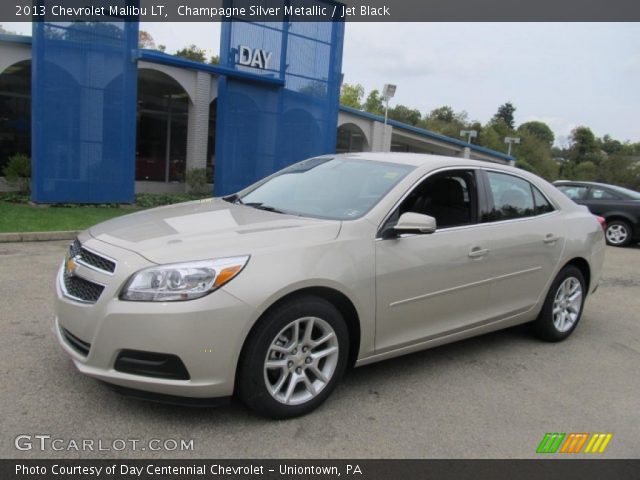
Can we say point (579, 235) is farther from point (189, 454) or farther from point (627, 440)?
point (189, 454)

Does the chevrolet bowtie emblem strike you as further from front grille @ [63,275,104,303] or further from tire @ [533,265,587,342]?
tire @ [533,265,587,342]

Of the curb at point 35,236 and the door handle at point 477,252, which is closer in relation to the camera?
the door handle at point 477,252

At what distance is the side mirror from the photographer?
348 cm

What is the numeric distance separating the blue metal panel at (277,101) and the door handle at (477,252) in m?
11.7

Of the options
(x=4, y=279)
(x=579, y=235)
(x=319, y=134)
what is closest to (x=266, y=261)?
(x=579, y=235)

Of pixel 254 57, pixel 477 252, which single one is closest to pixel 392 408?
pixel 477 252

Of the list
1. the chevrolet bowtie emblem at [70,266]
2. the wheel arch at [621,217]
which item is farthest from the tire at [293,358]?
the wheel arch at [621,217]

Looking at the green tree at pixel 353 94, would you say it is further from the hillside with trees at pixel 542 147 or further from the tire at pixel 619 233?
the tire at pixel 619 233

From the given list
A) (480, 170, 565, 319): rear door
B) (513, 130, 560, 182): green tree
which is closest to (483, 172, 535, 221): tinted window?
(480, 170, 565, 319): rear door

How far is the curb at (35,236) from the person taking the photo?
27.1 ft

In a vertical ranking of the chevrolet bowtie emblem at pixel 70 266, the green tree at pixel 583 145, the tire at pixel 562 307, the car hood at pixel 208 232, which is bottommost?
the tire at pixel 562 307

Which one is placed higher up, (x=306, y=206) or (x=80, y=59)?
(x=80, y=59)

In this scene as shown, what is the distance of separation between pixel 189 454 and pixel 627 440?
2.58 metres

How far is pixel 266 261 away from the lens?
9.80ft
